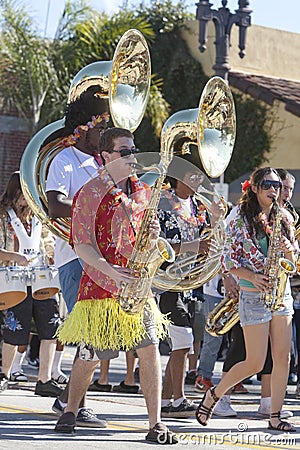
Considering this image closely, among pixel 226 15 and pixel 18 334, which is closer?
pixel 18 334

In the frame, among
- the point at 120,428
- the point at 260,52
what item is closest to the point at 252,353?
the point at 120,428

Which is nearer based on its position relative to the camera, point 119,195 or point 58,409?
point 119,195

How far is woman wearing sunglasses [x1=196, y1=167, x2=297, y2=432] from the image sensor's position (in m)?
6.98

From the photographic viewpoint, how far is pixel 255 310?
23.0 feet

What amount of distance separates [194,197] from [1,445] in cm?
270

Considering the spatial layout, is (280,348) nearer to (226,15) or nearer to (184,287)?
(184,287)

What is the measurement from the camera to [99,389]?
30.8 ft

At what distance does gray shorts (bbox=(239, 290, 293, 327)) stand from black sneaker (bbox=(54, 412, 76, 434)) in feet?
4.10

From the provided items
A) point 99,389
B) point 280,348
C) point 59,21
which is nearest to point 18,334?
point 99,389

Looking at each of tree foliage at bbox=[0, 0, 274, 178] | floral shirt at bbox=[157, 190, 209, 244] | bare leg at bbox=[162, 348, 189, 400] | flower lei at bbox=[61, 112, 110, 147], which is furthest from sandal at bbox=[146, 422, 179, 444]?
tree foliage at bbox=[0, 0, 274, 178]

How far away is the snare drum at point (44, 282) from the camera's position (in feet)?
28.0

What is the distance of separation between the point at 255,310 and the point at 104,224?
3.98 ft

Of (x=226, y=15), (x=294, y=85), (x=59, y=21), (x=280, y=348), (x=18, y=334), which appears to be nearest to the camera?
(x=280, y=348)

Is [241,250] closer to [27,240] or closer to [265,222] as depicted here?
[265,222]
